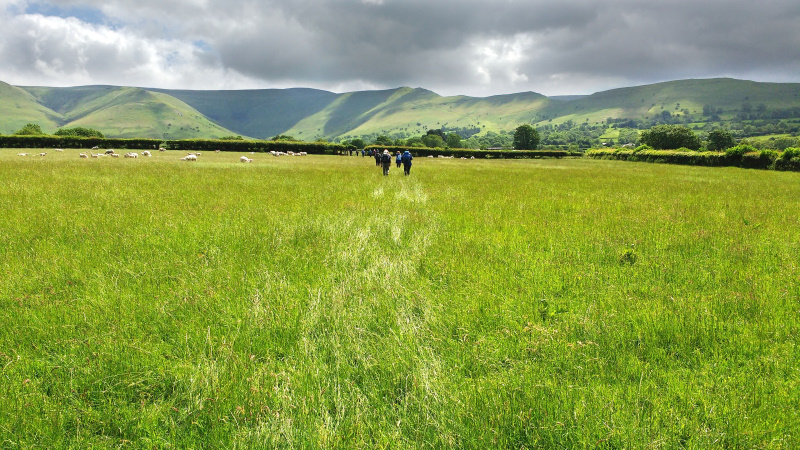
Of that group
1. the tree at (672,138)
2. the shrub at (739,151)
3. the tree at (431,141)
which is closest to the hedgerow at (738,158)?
the shrub at (739,151)

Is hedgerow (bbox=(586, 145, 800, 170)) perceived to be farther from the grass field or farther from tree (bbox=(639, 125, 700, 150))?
tree (bbox=(639, 125, 700, 150))

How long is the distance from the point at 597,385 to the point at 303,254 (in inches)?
225

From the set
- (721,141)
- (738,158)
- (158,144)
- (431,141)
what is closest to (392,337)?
(738,158)

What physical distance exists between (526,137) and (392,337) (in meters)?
158

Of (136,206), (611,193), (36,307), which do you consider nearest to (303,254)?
(36,307)

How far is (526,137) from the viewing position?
147875 millimetres

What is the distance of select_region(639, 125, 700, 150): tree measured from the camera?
11475 centimetres

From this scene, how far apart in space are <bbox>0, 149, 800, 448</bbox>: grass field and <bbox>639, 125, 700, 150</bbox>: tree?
137 metres

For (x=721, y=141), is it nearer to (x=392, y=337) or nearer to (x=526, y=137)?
(x=526, y=137)

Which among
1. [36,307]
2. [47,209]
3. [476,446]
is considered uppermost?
[47,209]

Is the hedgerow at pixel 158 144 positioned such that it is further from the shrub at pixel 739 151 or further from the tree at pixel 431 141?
the tree at pixel 431 141

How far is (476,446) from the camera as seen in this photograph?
2.84 m

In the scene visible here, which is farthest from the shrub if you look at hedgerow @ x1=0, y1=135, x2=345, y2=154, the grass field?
hedgerow @ x1=0, y1=135, x2=345, y2=154

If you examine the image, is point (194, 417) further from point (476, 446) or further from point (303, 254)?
point (303, 254)
